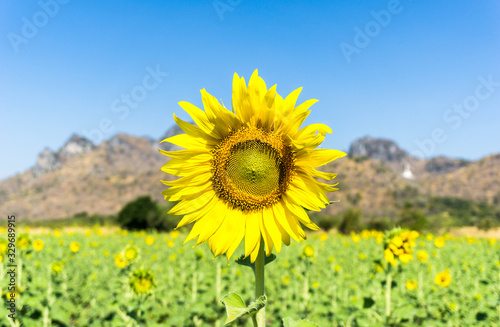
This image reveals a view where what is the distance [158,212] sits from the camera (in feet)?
88.5

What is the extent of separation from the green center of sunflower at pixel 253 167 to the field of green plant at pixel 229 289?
4.52 feet

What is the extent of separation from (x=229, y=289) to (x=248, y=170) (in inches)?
207

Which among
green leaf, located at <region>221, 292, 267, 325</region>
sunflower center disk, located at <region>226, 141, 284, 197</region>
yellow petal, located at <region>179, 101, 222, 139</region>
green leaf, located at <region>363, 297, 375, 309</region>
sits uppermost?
yellow petal, located at <region>179, 101, 222, 139</region>

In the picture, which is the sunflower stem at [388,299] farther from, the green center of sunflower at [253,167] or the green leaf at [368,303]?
the green center of sunflower at [253,167]

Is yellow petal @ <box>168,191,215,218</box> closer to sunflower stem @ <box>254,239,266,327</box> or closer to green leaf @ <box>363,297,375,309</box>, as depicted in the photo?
sunflower stem @ <box>254,239,266,327</box>

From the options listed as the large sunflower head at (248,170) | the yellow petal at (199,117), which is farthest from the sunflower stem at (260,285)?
the yellow petal at (199,117)

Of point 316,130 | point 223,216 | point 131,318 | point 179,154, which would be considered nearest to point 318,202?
point 316,130

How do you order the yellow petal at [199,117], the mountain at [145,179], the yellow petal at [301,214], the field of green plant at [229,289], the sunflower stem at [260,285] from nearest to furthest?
the sunflower stem at [260,285]
the yellow petal at [301,214]
the yellow petal at [199,117]
the field of green plant at [229,289]
the mountain at [145,179]

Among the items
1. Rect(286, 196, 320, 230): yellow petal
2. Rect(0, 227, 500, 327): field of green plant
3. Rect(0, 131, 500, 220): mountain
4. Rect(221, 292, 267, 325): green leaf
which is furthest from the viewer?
Rect(0, 131, 500, 220): mountain

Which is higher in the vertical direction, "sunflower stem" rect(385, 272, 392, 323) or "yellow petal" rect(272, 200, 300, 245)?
"yellow petal" rect(272, 200, 300, 245)

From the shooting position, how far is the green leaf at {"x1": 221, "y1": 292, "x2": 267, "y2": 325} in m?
1.22

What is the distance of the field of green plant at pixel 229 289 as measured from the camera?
367cm

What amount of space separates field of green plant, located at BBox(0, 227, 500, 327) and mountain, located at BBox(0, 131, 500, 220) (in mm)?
32739

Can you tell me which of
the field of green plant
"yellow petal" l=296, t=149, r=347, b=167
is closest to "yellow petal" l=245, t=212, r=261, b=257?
"yellow petal" l=296, t=149, r=347, b=167
